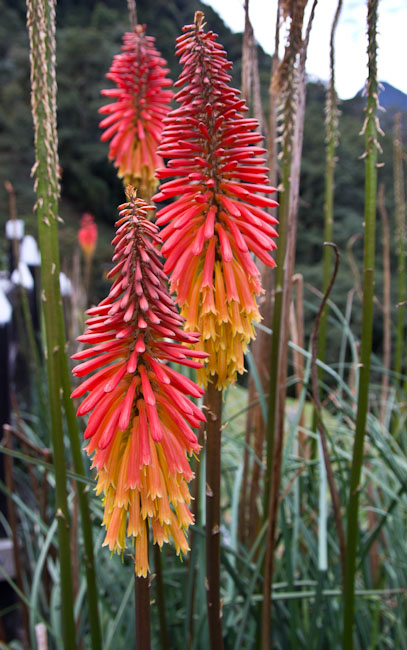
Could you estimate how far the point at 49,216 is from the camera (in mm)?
1324

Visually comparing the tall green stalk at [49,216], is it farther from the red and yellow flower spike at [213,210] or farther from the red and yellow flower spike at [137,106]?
the red and yellow flower spike at [137,106]

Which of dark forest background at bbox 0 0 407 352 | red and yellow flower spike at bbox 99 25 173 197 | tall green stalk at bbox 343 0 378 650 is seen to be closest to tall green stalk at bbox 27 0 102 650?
tall green stalk at bbox 343 0 378 650

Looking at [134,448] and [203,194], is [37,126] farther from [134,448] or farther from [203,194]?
→ [134,448]

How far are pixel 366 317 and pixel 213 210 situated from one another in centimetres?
54

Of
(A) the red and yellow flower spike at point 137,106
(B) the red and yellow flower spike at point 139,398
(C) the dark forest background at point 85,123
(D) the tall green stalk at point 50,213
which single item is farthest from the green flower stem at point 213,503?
(C) the dark forest background at point 85,123

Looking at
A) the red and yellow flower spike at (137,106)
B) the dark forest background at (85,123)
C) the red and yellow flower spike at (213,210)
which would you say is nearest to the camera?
the red and yellow flower spike at (213,210)

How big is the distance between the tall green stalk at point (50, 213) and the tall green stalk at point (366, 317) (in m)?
0.72

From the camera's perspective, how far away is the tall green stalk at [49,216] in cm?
127

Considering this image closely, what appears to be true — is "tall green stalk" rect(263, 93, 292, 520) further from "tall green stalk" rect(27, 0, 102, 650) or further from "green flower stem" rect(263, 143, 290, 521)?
"tall green stalk" rect(27, 0, 102, 650)

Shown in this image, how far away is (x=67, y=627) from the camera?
4.64ft

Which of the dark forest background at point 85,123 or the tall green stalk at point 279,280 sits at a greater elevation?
the dark forest background at point 85,123

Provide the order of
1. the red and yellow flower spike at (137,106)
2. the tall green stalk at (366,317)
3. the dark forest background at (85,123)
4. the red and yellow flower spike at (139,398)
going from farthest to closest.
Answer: the dark forest background at (85,123), the red and yellow flower spike at (137,106), the tall green stalk at (366,317), the red and yellow flower spike at (139,398)

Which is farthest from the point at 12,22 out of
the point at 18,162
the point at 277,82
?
the point at 277,82

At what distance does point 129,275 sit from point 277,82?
858 mm
